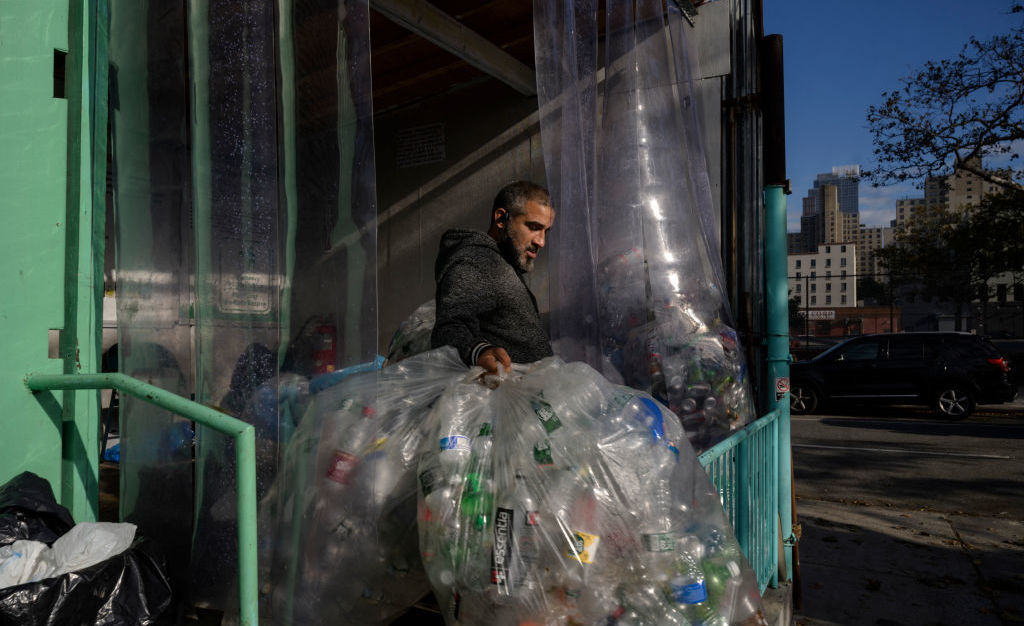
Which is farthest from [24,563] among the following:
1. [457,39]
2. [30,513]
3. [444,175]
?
[444,175]

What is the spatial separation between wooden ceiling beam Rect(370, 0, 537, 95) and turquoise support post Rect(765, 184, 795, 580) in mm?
2126

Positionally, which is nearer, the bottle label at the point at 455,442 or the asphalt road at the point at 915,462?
the bottle label at the point at 455,442

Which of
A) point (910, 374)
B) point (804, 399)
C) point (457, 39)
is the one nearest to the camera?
point (457, 39)

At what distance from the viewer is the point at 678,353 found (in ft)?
9.23

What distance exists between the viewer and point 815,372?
12.2 meters

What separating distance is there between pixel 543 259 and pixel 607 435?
3.79 metres

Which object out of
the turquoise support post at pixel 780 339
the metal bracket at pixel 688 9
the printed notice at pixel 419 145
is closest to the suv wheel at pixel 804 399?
the printed notice at pixel 419 145

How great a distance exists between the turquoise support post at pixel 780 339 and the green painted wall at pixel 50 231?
2.75 m

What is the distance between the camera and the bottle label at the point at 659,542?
1.57 meters

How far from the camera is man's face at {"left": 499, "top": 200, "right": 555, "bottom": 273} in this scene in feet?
8.23

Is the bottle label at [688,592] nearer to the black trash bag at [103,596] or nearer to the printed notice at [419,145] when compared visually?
the black trash bag at [103,596]

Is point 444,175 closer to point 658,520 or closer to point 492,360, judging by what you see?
point 492,360

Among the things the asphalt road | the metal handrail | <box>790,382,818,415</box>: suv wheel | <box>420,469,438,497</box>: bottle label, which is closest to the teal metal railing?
<box>420,469,438,497</box>: bottle label

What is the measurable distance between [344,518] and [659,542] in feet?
2.43
